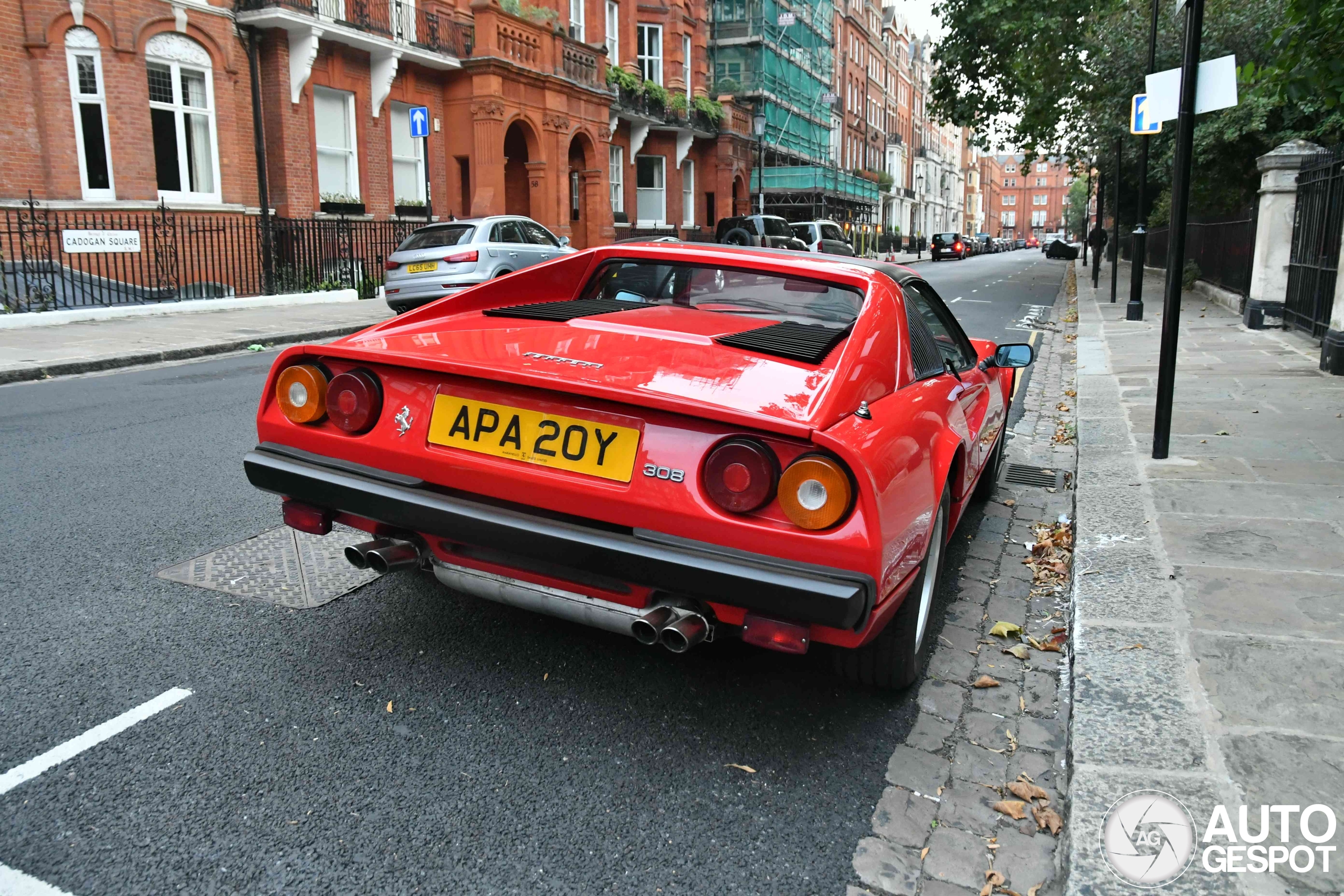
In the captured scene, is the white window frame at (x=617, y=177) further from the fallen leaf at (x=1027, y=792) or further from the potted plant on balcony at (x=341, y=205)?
the fallen leaf at (x=1027, y=792)

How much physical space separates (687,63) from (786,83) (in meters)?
14.0

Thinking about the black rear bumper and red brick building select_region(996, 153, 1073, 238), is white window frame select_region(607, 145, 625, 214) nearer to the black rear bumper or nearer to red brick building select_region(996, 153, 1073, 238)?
the black rear bumper

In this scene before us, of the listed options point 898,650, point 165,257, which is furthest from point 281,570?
point 165,257

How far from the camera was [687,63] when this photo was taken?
3662 cm

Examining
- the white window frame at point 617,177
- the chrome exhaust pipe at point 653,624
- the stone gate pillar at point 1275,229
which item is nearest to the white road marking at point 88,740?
the chrome exhaust pipe at point 653,624

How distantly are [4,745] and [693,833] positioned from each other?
185 centimetres

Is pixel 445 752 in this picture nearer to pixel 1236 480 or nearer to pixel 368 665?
pixel 368 665

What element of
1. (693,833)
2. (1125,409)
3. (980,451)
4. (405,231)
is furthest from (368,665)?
(405,231)

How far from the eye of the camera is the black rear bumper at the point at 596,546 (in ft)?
8.21

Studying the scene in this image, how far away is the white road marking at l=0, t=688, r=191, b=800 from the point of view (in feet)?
8.33

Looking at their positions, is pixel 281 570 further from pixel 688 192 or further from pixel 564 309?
pixel 688 192

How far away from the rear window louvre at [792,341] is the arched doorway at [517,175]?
25080 mm

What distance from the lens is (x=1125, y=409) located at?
26.3 ft

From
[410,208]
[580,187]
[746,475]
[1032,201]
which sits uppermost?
[1032,201]
